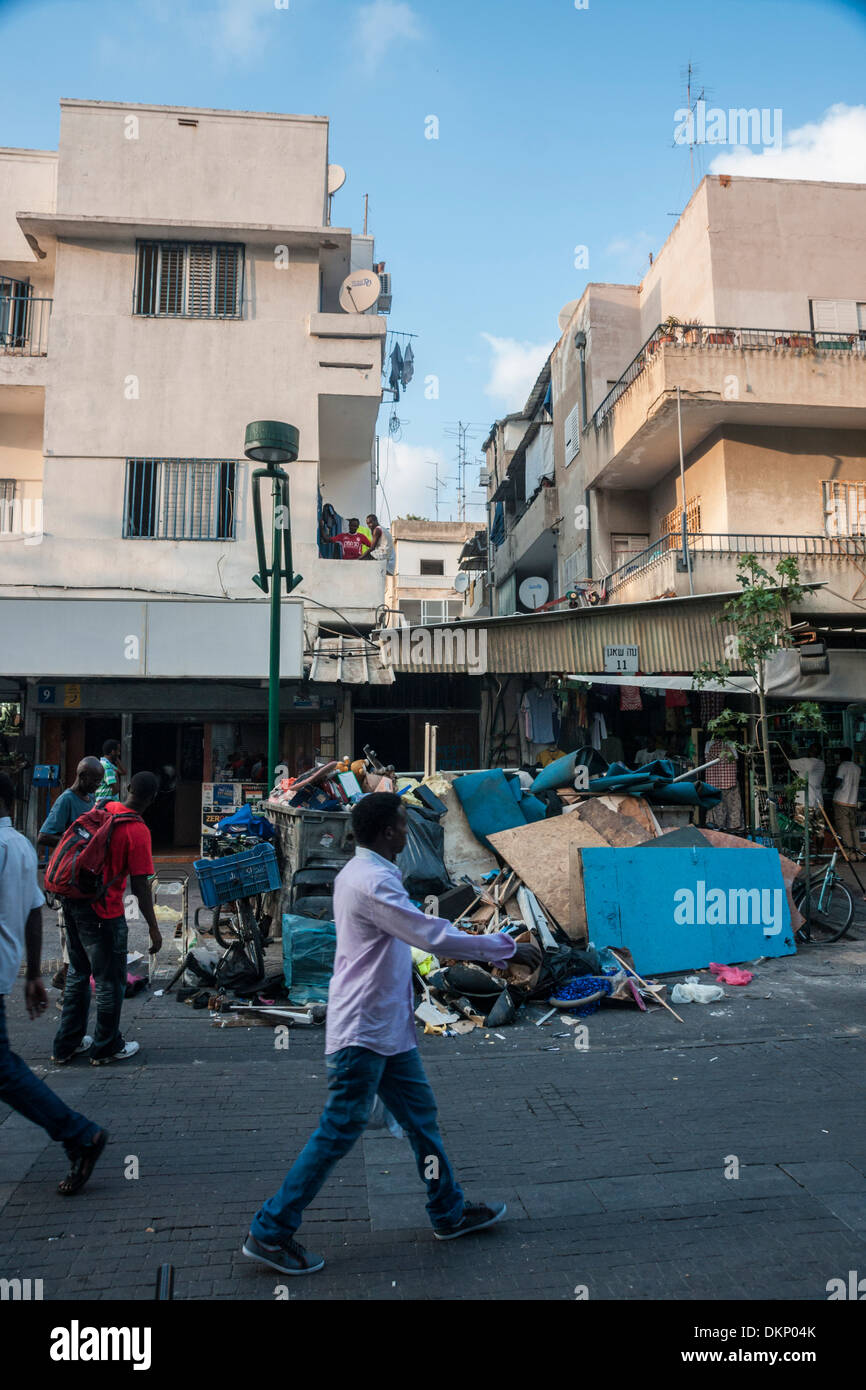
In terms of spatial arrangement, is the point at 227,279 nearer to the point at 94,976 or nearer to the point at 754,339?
the point at 754,339

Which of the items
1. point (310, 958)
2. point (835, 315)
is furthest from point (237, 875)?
point (835, 315)

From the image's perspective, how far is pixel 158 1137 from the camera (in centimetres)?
462

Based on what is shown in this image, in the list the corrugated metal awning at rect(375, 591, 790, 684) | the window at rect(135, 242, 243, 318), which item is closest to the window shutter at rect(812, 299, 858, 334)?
the corrugated metal awning at rect(375, 591, 790, 684)

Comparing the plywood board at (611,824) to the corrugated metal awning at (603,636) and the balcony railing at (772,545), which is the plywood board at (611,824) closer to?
the corrugated metal awning at (603,636)

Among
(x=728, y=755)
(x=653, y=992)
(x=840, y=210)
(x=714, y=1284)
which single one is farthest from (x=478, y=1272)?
(x=840, y=210)

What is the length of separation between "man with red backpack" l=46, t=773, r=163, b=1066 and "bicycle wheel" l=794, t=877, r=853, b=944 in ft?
22.9

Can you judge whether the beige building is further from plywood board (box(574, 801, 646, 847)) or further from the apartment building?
plywood board (box(574, 801, 646, 847))

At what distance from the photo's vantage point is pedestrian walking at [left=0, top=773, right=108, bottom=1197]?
3.81 meters

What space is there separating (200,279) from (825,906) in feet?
49.1

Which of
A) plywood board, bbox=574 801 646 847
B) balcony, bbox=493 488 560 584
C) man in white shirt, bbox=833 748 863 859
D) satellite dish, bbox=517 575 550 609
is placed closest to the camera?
→ plywood board, bbox=574 801 646 847

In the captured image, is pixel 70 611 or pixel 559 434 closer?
pixel 70 611

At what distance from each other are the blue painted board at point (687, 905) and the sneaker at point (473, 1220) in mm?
4457
